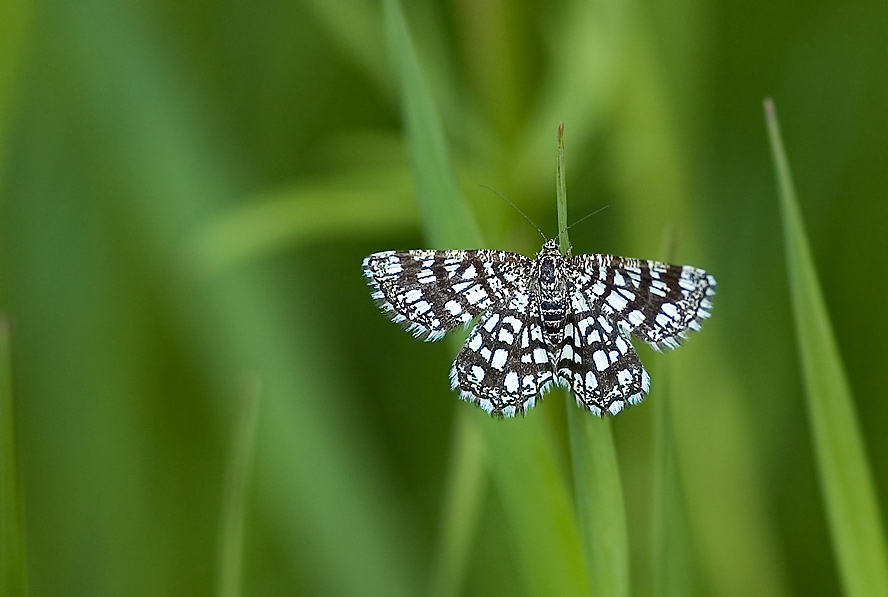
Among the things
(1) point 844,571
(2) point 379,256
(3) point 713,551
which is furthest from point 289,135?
(1) point 844,571

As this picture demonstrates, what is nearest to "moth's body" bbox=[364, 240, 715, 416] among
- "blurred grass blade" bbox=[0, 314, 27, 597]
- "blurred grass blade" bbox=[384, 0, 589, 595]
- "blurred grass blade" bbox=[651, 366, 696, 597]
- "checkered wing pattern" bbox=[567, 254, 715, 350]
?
"checkered wing pattern" bbox=[567, 254, 715, 350]

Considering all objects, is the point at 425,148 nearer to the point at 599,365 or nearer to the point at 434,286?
the point at 434,286

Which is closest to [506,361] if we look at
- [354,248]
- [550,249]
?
[550,249]

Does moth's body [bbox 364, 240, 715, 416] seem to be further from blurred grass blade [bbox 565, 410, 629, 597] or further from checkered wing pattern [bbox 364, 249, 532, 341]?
blurred grass blade [bbox 565, 410, 629, 597]

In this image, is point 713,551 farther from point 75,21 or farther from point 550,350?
point 75,21

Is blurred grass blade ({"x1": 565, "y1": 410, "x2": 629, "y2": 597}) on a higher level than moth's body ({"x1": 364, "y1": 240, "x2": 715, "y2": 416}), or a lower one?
lower

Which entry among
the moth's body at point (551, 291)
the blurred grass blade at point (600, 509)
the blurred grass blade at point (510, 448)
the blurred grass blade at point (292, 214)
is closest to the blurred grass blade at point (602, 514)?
the blurred grass blade at point (600, 509)

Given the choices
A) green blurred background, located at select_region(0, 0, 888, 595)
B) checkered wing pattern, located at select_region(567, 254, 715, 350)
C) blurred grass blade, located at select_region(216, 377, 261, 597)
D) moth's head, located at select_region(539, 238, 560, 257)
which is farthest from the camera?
green blurred background, located at select_region(0, 0, 888, 595)
